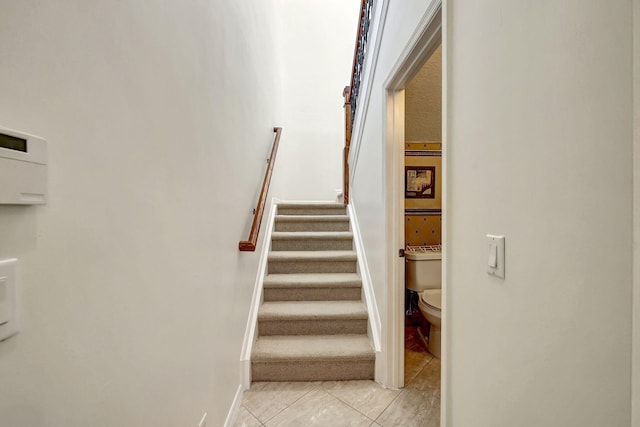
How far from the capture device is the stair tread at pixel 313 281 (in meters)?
2.26

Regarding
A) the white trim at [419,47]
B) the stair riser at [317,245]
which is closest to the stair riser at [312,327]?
the stair riser at [317,245]

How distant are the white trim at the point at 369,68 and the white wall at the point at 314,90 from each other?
130 centimetres

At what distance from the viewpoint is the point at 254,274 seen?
2.13m

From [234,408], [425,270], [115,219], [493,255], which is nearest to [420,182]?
[425,270]

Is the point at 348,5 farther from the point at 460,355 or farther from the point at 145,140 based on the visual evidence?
the point at 460,355

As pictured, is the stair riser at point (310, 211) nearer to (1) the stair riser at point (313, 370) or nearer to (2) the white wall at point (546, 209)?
(1) the stair riser at point (313, 370)

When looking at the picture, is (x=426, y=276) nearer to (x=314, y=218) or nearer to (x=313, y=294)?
(x=313, y=294)

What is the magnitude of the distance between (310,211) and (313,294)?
129cm

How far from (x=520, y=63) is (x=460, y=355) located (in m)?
0.87

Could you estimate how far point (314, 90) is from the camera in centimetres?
411

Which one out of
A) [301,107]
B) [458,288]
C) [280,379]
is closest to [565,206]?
[458,288]

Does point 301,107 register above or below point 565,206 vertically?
above

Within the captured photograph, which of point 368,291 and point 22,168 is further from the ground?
point 22,168

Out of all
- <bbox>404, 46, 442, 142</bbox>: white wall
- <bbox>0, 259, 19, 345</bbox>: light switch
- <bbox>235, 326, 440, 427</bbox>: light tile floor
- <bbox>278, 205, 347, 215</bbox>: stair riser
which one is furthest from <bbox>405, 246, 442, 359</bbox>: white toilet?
<bbox>0, 259, 19, 345</bbox>: light switch
